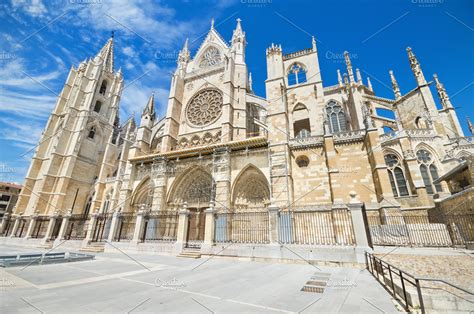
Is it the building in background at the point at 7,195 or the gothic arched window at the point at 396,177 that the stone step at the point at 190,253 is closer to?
the gothic arched window at the point at 396,177

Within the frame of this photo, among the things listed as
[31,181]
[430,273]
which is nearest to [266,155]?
[430,273]

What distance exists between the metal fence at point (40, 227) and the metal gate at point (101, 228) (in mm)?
Answer: 6001

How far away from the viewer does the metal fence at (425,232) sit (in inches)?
330

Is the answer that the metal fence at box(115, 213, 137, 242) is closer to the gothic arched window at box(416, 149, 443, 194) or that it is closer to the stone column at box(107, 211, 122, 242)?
the stone column at box(107, 211, 122, 242)

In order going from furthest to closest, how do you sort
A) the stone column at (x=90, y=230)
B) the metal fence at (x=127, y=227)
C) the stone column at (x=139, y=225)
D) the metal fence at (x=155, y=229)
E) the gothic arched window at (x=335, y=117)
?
the gothic arched window at (x=335, y=117), the metal fence at (x=127, y=227), the stone column at (x=90, y=230), the metal fence at (x=155, y=229), the stone column at (x=139, y=225)

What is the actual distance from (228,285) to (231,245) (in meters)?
4.63

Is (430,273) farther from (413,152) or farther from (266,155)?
(413,152)

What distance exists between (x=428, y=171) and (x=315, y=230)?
10755mm

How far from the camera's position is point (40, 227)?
→ 1465cm

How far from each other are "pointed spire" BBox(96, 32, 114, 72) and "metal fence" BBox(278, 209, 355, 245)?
112 ft

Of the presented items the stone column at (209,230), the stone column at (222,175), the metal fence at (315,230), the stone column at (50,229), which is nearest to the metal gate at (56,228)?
the stone column at (50,229)

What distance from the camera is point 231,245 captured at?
8078 millimetres

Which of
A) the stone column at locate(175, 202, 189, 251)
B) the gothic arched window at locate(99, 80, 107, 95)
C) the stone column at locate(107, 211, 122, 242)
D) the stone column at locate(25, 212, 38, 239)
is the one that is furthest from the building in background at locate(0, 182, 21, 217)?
the stone column at locate(175, 202, 189, 251)

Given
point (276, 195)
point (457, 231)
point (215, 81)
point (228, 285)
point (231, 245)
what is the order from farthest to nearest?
point (215, 81), point (276, 195), point (457, 231), point (231, 245), point (228, 285)
